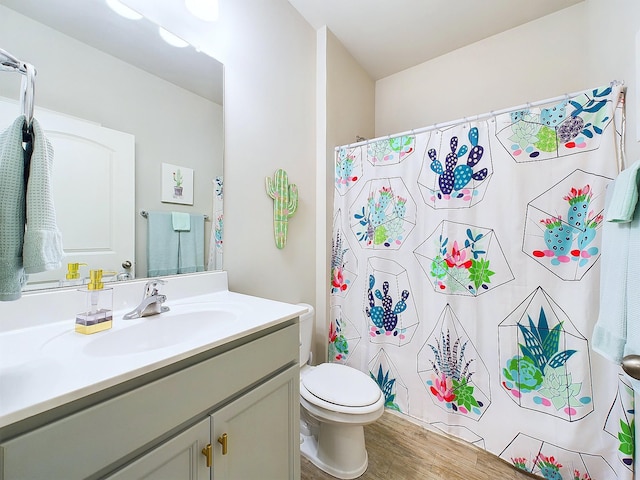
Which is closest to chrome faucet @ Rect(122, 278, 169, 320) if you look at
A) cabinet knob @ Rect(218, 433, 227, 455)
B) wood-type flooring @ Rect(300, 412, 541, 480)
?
cabinet knob @ Rect(218, 433, 227, 455)

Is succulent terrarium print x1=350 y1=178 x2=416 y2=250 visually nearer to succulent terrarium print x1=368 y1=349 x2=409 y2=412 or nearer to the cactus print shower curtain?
the cactus print shower curtain

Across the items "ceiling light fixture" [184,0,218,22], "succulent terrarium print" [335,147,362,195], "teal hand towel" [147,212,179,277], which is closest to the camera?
"teal hand towel" [147,212,179,277]

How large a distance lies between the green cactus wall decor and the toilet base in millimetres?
994

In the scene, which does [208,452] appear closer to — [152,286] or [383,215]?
[152,286]

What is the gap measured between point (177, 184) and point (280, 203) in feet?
1.82

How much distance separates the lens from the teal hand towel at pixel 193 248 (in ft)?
3.94

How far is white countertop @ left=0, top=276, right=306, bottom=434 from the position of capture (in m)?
0.48

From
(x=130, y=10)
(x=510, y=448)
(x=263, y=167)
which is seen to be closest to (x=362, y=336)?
(x=510, y=448)

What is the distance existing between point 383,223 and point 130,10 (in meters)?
1.54

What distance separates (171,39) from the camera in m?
1.16

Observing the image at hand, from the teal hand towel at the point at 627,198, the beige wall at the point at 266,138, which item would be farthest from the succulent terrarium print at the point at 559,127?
the beige wall at the point at 266,138

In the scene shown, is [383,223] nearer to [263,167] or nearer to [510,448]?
[263,167]

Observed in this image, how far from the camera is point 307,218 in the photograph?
72.4 inches

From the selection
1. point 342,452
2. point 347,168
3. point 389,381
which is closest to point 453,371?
point 389,381
